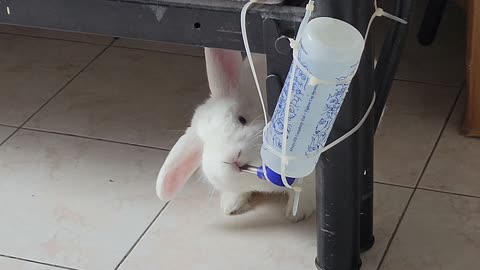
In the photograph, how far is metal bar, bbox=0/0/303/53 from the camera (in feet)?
3.85

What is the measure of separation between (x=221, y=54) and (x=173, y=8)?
22 cm

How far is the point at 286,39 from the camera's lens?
A: 114 cm

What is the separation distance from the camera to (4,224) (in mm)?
1543

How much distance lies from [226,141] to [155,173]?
0.98 feet

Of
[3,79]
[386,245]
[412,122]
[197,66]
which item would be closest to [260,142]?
[386,245]

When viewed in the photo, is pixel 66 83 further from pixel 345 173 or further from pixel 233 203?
pixel 345 173

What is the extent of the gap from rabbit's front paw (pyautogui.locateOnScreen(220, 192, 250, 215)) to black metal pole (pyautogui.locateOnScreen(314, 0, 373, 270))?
8.1 inches

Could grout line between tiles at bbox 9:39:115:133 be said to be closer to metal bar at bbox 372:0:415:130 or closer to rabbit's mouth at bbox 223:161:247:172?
rabbit's mouth at bbox 223:161:247:172

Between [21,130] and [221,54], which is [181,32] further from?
[21,130]

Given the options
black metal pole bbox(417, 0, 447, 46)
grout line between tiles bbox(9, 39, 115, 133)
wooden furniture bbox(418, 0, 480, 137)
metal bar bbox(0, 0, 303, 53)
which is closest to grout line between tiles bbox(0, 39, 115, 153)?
grout line between tiles bbox(9, 39, 115, 133)

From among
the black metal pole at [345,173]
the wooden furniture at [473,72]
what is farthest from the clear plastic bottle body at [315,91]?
the wooden furniture at [473,72]

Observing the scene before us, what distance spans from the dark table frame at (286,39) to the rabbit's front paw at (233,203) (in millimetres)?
212

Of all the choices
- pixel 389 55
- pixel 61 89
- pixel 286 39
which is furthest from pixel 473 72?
pixel 61 89

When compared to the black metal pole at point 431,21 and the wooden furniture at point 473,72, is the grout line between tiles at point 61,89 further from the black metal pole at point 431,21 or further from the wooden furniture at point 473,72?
the wooden furniture at point 473,72
